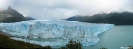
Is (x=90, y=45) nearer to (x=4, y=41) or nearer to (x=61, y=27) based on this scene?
(x=61, y=27)

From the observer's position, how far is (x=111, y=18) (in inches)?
3809

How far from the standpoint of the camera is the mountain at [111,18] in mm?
92344

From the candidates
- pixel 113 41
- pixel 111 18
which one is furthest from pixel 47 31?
pixel 111 18

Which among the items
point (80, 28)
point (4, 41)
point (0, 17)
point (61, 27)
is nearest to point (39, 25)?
point (61, 27)

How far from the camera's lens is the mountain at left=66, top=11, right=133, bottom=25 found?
92.3m

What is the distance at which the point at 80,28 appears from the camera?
39.0m

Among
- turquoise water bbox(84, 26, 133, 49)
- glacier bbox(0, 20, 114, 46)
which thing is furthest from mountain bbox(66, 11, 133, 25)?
glacier bbox(0, 20, 114, 46)

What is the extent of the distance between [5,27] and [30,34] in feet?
12.9

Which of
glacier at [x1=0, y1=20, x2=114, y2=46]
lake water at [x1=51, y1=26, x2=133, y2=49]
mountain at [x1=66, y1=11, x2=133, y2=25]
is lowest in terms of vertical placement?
lake water at [x1=51, y1=26, x2=133, y2=49]

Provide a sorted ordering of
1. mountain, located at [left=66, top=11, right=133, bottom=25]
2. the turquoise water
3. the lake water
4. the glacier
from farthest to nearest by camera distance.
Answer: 1. mountain, located at [left=66, top=11, right=133, bottom=25]
2. the glacier
3. the turquoise water
4. the lake water

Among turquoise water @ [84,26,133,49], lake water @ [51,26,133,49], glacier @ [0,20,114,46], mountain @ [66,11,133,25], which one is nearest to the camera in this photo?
lake water @ [51,26,133,49]

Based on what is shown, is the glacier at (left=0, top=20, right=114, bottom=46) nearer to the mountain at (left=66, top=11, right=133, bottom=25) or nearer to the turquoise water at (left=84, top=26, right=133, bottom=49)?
the turquoise water at (left=84, top=26, right=133, bottom=49)

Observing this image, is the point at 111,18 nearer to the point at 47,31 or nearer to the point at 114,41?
the point at 114,41

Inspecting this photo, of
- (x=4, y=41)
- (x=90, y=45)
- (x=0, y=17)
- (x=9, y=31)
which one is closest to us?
(x=4, y=41)
